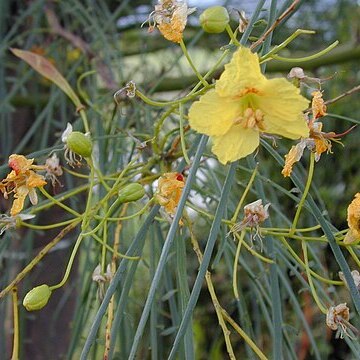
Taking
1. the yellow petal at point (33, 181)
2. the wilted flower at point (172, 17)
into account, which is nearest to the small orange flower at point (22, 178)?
the yellow petal at point (33, 181)

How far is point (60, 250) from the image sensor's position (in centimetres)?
101

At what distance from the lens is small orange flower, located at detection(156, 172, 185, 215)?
423 millimetres

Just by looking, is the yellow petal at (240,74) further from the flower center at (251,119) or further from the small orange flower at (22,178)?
the small orange flower at (22,178)

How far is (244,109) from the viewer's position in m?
0.37

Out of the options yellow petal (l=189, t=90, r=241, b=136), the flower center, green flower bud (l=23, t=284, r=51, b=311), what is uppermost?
yellow petal (l=189, t=90, r=241, b=136)

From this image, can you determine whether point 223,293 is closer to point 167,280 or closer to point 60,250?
point 60,250

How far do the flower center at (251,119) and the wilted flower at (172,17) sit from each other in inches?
2.9

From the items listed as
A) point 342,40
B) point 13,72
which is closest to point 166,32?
point 13,72

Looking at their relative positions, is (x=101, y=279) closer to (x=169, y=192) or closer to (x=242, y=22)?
(x=169, y=192)

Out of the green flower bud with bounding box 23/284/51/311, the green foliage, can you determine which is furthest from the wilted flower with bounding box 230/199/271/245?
the green flower bud with bounding box 23/284/51/311

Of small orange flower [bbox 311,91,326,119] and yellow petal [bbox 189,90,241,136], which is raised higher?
yellow petal [bbox 189,90,241,136]

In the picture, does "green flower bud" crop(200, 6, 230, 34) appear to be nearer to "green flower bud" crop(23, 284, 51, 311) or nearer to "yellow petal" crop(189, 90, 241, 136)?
"yellow petal" crop(189, 90, 241, 136)

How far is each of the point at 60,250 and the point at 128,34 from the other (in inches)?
16.9

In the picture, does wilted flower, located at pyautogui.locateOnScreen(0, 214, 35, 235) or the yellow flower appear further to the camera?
wilted flower, located at pyautogui.locateOnScreen(0, 214, 35, 235)
